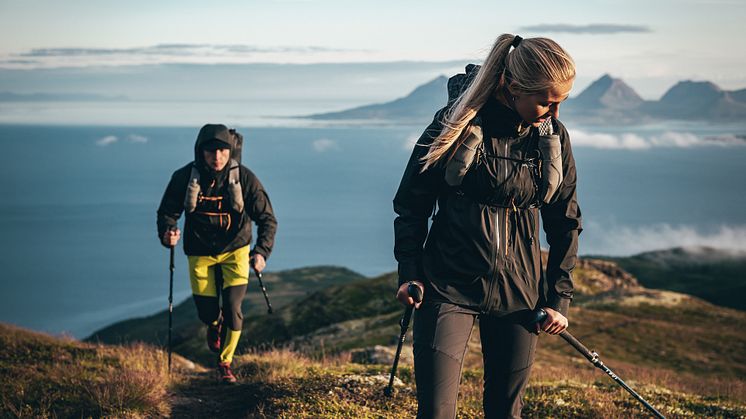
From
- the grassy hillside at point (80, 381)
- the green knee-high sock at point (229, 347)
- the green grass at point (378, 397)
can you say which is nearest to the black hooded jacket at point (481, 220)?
the green grass at point (378, 397)

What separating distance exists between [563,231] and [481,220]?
73 cm

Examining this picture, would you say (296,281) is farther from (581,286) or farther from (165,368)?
(165,368)

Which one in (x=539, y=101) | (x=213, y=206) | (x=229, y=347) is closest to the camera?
(x=539, y=101)

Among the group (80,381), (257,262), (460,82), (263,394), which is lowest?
(80,381)

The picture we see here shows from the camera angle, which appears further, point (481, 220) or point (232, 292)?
point (232, 292)

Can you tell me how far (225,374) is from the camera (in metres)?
10.9

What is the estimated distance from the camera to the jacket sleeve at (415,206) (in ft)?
16.9

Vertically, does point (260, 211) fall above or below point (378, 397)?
above

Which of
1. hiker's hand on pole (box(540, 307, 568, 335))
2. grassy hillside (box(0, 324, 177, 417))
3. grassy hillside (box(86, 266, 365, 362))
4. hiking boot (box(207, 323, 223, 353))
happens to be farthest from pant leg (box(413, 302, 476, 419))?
grassy hillside (box(86, 266, 365, 362))

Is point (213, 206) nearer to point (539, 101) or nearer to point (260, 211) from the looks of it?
point (260, 211)

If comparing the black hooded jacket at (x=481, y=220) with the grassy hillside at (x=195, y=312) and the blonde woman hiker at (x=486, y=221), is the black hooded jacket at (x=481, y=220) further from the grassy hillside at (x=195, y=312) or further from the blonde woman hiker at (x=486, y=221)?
the grassy hillside at (x=195, y=312)

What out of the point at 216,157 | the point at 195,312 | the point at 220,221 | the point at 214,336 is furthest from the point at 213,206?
the point at 195,312

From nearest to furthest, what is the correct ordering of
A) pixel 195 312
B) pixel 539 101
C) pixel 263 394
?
1. pixel 539 101
2. pixel 263 394
3. pixel 195 312

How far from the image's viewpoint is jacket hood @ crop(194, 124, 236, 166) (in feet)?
34.1
